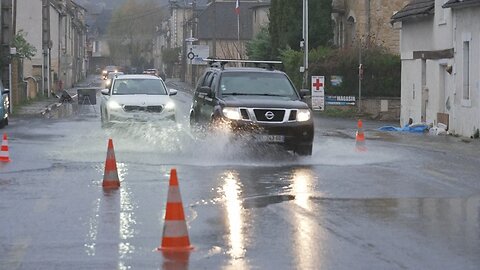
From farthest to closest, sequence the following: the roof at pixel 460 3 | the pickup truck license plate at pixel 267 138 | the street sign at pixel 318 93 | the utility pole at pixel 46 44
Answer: the utility pole at pixel 46 44, the street sign at pixel 318 93, the roof at pixel 460 3, the pickup truck license plate at pixel 267 138

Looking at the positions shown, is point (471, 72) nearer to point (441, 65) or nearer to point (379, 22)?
point (441, 65)

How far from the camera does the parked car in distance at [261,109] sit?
18406 mm

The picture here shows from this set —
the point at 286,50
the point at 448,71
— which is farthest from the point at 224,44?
the point at 448,71

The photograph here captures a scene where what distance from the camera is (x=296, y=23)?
2266 inches

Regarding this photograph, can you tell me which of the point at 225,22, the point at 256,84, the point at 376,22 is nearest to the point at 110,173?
the point at 256,84

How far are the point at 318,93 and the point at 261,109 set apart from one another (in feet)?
93.1

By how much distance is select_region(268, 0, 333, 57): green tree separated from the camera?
56125 mm

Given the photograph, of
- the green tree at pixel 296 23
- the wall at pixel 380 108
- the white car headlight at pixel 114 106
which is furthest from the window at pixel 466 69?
the green tree at pixel 296 23

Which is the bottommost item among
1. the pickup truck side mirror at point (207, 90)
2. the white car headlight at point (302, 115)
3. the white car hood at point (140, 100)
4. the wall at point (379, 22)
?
the white car headlight at point (302, 115)

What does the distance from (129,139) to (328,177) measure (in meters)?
8.35

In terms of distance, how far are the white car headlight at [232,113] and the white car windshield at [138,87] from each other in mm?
8796

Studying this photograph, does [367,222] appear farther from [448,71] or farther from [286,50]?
[286,50]

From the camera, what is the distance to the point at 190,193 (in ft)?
44.4

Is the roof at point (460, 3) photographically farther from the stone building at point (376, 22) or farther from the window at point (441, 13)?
the stone building at point (376, 22)
